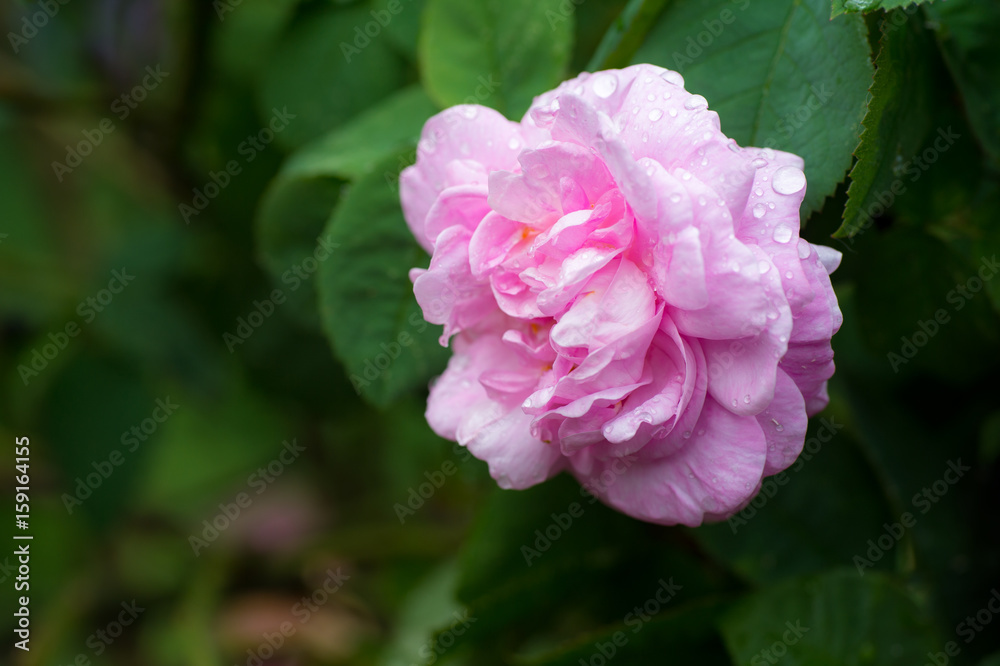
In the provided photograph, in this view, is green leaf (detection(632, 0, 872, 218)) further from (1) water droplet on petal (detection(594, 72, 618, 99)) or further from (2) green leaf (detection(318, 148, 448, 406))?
(2) green leaf (detection(318, 148, 448, 406))

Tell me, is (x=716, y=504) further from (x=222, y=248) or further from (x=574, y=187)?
(x=222, y=248)

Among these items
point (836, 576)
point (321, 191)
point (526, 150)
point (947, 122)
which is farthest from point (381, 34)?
point (836, 576)
